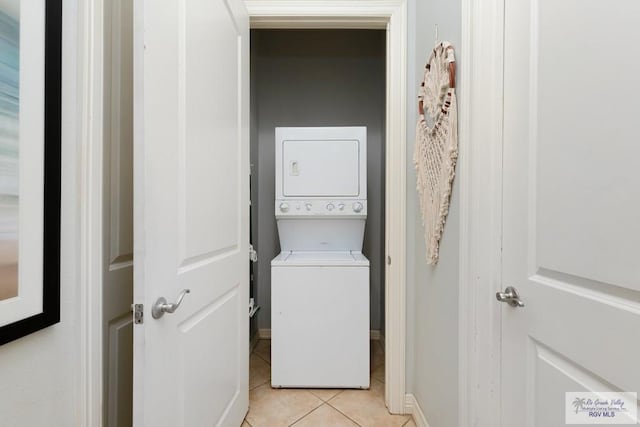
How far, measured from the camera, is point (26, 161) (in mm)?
661

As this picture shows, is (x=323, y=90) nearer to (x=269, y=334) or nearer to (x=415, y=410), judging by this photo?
(x=269, y=334)

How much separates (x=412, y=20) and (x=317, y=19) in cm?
52

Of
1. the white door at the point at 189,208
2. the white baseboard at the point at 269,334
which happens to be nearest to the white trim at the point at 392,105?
the white door at the point at 189,208

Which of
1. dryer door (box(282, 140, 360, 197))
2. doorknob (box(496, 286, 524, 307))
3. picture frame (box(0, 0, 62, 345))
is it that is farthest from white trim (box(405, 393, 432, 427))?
picture frame (box(0, 0, 62, 345))

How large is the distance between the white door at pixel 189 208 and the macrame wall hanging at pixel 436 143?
2.92ft

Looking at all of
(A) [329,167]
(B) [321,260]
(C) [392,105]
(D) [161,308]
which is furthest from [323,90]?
(D) [161,308]

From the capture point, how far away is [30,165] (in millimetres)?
669

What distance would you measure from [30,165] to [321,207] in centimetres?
152

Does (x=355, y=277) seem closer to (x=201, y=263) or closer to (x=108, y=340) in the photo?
(x=201, y=263)

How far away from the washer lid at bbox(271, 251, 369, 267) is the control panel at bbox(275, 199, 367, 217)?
0.94 feet

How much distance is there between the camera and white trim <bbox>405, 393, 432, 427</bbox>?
1.44 meters

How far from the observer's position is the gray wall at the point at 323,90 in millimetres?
2566

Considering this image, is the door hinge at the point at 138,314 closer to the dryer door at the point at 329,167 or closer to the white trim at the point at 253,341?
the dryer door at the point at 329,167

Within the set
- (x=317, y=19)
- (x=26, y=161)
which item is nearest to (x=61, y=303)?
(x=26, y=161)
